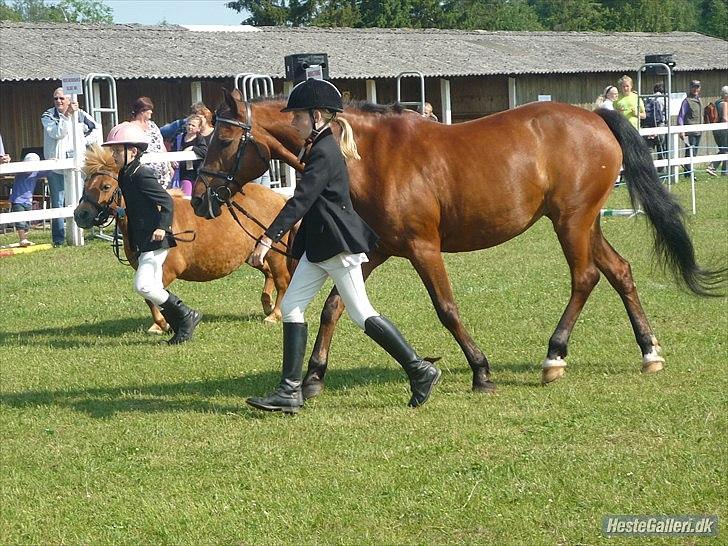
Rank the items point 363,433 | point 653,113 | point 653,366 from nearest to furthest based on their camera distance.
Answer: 1. point 363,433
2. point 653,366
3. point 653,113

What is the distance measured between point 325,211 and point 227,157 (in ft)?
3.44

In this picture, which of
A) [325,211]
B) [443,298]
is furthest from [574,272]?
[325,211]

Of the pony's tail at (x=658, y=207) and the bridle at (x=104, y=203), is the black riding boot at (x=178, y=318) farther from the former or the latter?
the pony's tail at (x=658, y=207)

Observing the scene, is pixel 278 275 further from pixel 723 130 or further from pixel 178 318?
pixel 723 130

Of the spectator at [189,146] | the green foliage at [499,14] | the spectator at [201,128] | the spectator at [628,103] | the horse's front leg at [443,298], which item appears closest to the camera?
the horse's front leg at [443,298]

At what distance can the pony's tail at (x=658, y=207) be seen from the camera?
9359 millimetres

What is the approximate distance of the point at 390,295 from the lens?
1313 cm

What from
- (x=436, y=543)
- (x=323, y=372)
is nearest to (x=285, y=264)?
(x=323, y=372)

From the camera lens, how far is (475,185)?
8773 mm

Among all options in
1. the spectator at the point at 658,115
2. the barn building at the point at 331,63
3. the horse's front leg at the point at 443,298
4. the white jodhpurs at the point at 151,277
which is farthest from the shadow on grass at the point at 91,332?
the spectator at the point at 658,115

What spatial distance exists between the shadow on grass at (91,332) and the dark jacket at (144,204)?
1143mm

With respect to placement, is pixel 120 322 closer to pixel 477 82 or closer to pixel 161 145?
pixel 161 145

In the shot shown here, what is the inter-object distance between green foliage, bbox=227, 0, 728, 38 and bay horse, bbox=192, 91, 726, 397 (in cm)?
5511

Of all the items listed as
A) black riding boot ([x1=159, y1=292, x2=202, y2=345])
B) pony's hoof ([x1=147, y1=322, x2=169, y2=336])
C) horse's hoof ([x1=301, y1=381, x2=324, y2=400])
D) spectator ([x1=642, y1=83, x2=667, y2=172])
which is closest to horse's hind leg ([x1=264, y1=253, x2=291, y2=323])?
pony's hoof ([x1=147, y1=322, x2=169, y2=336])
